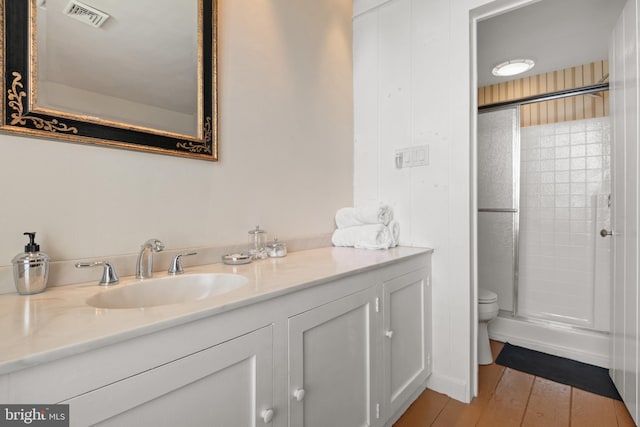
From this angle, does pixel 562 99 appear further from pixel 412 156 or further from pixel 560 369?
pixel 560 369

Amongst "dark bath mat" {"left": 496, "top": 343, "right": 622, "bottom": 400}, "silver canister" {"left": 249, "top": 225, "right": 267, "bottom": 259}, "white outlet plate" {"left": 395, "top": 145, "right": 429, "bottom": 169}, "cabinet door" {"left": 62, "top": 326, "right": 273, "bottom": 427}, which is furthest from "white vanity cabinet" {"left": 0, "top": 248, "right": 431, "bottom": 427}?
"dark bath mat" {"left": 496, "top": 343, "right": 622, "bottom": 400}

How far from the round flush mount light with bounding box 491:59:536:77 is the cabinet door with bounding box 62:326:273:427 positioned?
3.02m

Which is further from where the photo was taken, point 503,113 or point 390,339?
point 503,113

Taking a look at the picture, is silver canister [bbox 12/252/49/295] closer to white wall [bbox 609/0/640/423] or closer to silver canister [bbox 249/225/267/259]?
silver canister [bbox 249/225/267/259]

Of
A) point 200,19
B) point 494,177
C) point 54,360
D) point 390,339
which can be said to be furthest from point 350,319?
point 494,177

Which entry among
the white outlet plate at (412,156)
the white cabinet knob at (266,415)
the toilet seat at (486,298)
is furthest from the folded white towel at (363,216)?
the white cabinet knob at (266,415)

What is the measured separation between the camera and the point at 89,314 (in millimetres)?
688

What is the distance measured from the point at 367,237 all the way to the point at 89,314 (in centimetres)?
138

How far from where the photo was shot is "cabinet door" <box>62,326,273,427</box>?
56 centimetres

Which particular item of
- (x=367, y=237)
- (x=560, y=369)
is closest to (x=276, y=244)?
(x=367, y=237)

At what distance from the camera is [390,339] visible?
1.37 m

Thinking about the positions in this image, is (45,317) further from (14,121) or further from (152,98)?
(152,98)

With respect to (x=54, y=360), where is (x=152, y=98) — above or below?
above

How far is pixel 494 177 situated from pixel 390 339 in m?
1.92
